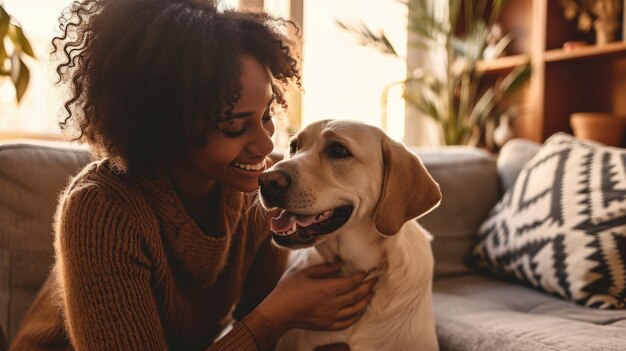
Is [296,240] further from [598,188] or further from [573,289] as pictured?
[598,188]

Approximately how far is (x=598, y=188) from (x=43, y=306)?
1652 millimetres

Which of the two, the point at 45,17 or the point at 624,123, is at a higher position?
the point at 45,17

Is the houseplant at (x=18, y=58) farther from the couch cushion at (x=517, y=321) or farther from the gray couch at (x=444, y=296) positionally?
the couch cushion at (x=517, y=321)

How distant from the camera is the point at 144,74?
1148 mm

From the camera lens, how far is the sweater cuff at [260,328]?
1245mm

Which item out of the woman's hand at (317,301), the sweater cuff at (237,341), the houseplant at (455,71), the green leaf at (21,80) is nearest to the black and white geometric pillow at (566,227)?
the woman's hand at (317,301)

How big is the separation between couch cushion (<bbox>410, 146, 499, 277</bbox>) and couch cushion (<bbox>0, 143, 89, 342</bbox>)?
4.39 ft

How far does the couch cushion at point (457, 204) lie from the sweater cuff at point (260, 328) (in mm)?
1017

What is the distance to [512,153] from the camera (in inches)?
90.4

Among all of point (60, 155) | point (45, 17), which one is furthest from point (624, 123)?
point (45, 17)

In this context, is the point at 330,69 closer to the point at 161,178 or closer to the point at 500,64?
the point at 500,64

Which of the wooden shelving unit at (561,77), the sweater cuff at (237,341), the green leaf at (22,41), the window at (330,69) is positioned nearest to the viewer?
the sweater cuff at (237,341)

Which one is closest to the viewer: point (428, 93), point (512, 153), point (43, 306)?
point (43, 306)

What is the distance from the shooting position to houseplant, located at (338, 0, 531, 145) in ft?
10.00
